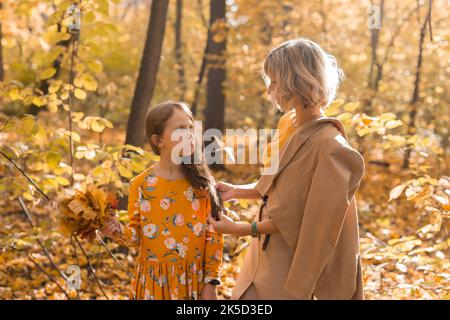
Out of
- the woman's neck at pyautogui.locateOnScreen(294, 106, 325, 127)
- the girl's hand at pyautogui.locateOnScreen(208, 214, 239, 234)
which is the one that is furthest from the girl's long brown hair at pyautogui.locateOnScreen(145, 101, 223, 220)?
the woman's neck at pyautogui.locateOnScreen(294, 106, 325, 127)

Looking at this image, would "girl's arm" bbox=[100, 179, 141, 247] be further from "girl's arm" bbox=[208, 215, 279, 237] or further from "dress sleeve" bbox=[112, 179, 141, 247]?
"girl's arm" bbox=[208, 215, 279, 237]

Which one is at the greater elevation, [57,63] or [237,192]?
[57,63]

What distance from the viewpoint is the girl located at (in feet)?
9.12

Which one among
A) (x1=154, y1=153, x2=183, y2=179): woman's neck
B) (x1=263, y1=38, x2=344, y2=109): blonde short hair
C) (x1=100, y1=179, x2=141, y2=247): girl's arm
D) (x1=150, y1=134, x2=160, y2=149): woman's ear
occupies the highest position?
(x1=263, y1=38, x2=344, y2=109): blonde short hair

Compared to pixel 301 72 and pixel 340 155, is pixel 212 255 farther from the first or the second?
pixel 301 72

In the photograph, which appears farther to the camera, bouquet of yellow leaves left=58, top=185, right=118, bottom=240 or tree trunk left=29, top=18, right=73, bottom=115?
tree trunk left=29, top=18, right=73, bottom=115

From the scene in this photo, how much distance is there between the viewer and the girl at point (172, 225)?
9.12 feet

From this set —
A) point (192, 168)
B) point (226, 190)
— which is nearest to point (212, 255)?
point (226, 190)

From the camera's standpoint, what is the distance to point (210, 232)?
2.84 m

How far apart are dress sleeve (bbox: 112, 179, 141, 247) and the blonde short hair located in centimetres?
94

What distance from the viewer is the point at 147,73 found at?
16.4 ft

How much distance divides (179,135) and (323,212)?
902mm

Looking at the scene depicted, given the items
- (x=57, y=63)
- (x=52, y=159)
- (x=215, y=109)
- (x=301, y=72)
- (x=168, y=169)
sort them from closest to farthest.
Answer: (x=301, y=72) → (x=168, y=169) → (x=52, y=159) → (x=57, y=63) → (x=215, y=109)

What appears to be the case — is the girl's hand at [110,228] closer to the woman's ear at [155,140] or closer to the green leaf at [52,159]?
the woman's ear at [155,140]
